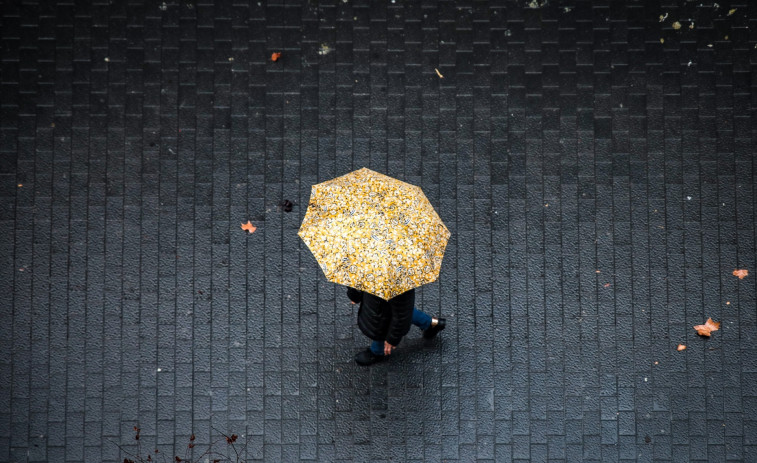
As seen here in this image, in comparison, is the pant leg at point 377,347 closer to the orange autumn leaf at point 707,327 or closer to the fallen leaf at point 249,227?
the fallen leaf at point 249,227

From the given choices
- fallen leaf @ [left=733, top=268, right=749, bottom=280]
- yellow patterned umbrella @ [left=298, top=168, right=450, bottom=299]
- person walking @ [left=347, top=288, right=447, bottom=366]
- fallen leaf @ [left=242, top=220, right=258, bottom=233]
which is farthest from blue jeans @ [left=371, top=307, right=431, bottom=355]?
fallen leaf @ [left=733, top=268, right=749, bottom=280]

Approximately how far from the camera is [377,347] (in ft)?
21.3

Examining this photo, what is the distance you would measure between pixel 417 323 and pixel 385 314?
0.72 m

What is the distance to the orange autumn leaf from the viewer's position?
22.3 ft

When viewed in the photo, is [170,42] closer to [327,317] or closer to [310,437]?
[327,317]

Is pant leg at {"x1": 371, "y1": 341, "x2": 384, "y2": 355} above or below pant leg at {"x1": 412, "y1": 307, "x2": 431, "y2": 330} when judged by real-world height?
below

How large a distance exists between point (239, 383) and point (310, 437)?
2.70 feet

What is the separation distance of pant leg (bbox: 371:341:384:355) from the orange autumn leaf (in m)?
2.99

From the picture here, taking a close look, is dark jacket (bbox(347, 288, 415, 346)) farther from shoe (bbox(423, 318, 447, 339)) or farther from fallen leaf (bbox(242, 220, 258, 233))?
fallen leaf (bbox(242, 220, 258, 233))

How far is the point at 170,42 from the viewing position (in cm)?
719

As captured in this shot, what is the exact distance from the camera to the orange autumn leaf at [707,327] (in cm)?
679

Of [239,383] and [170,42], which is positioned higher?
[170,42]

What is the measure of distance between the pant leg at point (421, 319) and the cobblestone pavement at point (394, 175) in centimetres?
41

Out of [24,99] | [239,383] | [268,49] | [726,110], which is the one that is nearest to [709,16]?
[726,110]
